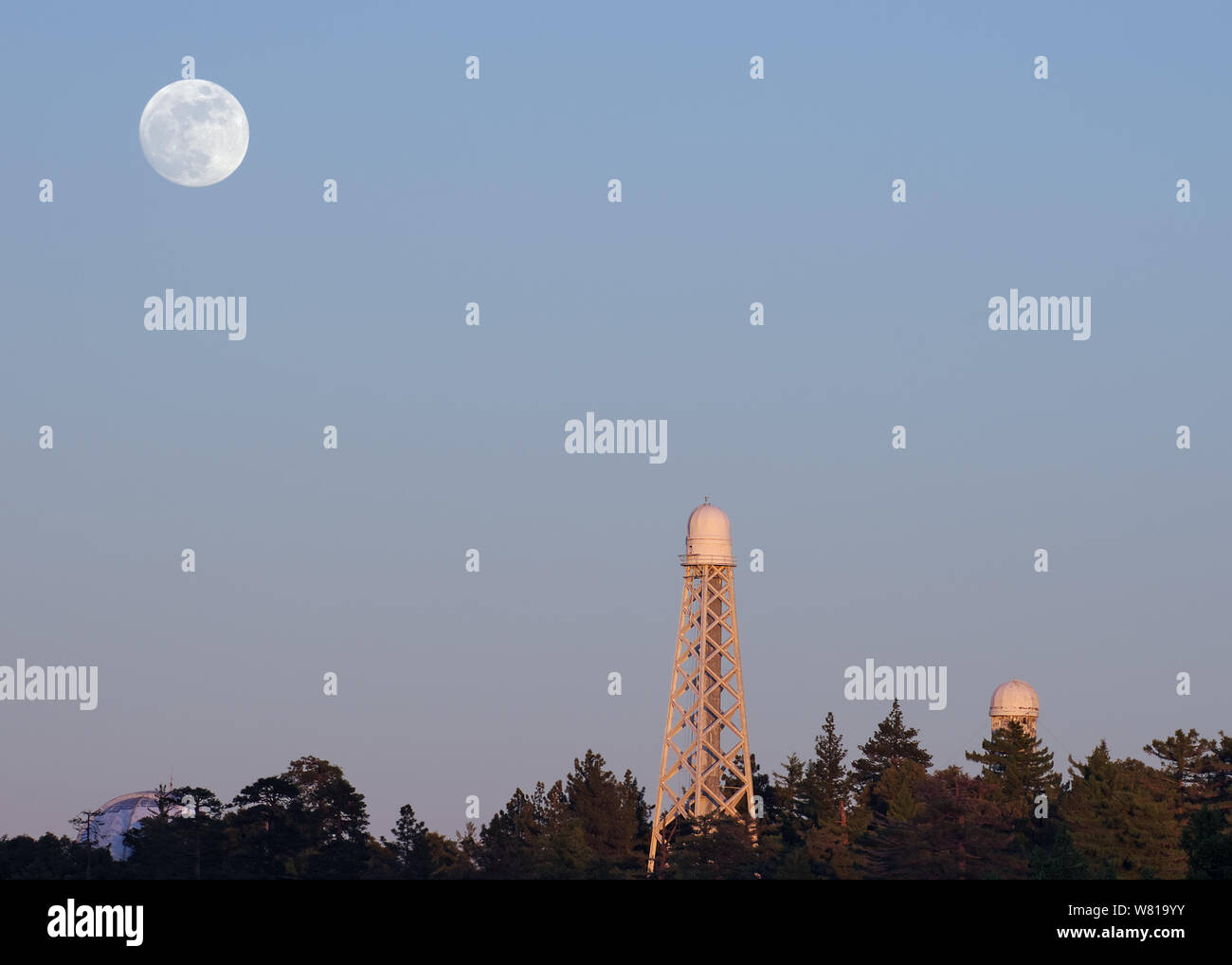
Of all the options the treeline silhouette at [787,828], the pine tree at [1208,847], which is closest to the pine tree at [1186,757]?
the treeline silhouette at [787,828]

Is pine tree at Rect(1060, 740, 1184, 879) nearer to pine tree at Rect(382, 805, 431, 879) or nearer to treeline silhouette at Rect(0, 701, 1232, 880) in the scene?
treeline silhouette at Rect(0, 701, 1232, 880)

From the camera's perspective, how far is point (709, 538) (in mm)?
116875

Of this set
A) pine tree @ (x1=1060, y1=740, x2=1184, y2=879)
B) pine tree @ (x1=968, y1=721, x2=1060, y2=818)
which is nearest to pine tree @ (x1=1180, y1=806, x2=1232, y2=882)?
pine tree @ (x1=1060, y1=740, x2=1184, y2=879)

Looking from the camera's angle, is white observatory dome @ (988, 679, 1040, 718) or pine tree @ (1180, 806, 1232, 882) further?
white observatory dome @ (988, 679, 1040, 718)

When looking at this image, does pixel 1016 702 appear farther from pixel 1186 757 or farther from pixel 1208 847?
pixel 1208 847

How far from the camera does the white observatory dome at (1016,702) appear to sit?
130 metres

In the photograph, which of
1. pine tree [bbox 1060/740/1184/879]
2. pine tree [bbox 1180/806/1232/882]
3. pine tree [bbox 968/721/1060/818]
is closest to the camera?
pine tree [bbox 1180/806/1232/882]

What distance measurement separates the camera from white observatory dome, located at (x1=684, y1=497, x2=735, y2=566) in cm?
11662

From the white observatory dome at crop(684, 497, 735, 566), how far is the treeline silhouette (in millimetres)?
14952

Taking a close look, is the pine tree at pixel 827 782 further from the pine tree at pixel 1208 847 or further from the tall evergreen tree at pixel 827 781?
the pine tree at pixel 1208 847
